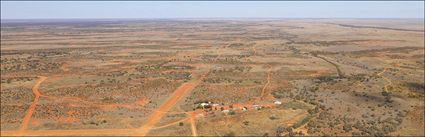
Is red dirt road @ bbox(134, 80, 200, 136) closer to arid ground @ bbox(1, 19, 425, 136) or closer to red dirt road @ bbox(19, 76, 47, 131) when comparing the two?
arid ground @ bbox(1, 19, 425, 136)

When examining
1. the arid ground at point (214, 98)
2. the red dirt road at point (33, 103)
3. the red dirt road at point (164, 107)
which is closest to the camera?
the red dirt road at point (164, 107)

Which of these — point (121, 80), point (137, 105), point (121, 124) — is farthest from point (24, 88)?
point (121, 124)

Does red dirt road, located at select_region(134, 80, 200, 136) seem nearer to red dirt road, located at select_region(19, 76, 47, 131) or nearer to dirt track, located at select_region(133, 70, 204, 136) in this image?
dirt track, located at select_region(133, 70, 204, 136)

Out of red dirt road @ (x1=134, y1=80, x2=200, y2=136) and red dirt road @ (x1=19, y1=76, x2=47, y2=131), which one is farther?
red dirt road @ (x1=19, y1=76, x2=47, y2=131)

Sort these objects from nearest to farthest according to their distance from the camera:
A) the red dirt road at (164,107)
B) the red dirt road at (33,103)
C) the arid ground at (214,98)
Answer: the red dirt road at (164,107) < the arid ground at (214,98) < the red dirt road at (33,103)

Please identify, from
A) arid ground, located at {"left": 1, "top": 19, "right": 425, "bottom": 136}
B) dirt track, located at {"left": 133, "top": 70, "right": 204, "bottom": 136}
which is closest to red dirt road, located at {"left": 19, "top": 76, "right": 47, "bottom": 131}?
arid ground, located at {"left": 1, "top": 19, "right": 425, "bottom": 136}

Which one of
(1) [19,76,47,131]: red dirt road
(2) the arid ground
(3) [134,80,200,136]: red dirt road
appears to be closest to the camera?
(3) [134,80,200,136]: red dirt road

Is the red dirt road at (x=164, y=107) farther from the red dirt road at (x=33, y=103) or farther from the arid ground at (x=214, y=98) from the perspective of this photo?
the red dirt road at (x=33, y=103)

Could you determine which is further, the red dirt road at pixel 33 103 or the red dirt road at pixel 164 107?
the red dirt road at pixel 33 103

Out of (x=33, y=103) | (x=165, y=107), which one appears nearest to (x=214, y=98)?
(x=165, y=107)

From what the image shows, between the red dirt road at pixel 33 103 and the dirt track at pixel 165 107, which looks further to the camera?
the red dirt road at pixel 33 103

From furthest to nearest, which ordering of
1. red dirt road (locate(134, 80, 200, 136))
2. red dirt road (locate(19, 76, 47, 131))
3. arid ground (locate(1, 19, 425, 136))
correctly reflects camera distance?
red dirt road (locate(19, 76, 47, 131))
arid ground (locate(1, 19, 425, 136))
red dirt road (locate(134, 80, 200, 136))

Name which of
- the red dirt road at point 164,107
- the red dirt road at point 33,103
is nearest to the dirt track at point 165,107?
the red dirt road at point 164,107

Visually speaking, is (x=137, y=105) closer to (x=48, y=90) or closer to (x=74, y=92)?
(x=74, y=92)
